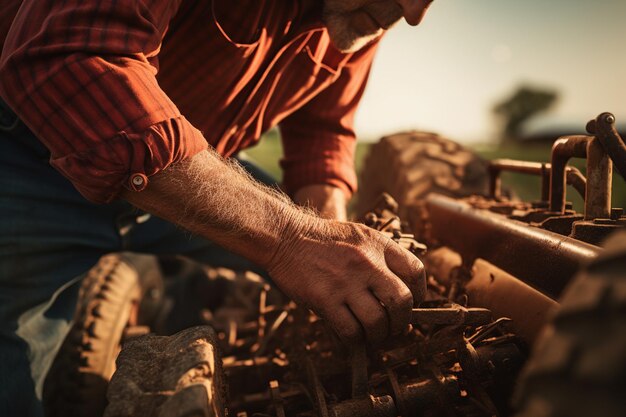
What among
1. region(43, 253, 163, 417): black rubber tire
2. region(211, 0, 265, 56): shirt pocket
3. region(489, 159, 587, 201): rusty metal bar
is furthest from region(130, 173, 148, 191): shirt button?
region(489, 159, 587, 201): rusty metal bar

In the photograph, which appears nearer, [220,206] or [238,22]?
[220,206]

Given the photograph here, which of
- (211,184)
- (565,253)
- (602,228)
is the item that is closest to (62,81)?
(211,184)

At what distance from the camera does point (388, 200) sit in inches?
81.2

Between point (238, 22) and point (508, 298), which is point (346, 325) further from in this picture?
point (238, 22)

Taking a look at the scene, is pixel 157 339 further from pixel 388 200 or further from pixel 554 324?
pixel 388 200

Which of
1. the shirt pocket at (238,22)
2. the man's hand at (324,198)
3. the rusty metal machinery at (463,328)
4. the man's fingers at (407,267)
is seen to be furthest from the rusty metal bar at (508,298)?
the shirt pocket at (238,22)

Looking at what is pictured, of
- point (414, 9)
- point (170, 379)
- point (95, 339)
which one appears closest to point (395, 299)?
point (170, 379)

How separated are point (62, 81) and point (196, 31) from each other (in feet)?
2.07

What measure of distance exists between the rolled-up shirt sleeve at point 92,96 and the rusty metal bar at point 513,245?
1000 mm

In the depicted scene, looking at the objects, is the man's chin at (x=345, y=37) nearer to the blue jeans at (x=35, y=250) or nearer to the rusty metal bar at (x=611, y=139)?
the rusty metal bar at (x=611, y=139)

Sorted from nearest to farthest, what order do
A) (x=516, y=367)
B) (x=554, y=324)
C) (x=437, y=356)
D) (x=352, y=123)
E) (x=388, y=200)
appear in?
(x=554, y=324) → (x=516, y=367) → (x=437, y=356) → (x=388, y=200) → (x=352, y=123)

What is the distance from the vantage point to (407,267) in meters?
1.41

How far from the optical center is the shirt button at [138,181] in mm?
1340

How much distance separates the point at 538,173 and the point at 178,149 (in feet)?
4.57
